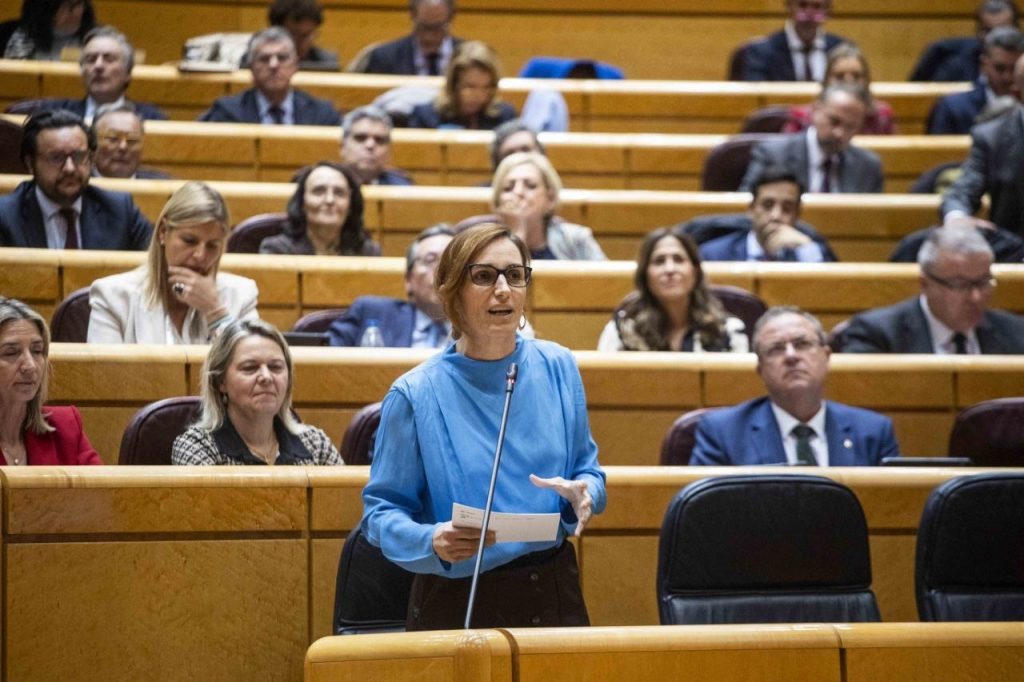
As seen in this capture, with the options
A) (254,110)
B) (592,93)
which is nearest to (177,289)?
(254,110)

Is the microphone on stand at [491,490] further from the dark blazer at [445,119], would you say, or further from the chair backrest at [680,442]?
the dark blazer at [445,119]

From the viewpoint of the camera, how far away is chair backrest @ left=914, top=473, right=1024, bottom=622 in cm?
199

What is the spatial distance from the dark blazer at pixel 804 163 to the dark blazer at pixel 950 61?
1.27m

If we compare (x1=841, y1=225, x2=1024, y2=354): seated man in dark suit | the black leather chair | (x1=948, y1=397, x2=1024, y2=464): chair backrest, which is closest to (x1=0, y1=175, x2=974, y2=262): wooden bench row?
(x1=841, y1=225, x2=1024, y2=354): seated man in dark suit

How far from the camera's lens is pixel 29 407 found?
90.3 inches

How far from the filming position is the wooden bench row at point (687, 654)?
4.54ft

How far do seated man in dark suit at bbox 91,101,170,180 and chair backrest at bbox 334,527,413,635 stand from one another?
7.50 ft

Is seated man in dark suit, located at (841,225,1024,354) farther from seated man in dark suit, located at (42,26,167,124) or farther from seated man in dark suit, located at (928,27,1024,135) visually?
seated man in dark suit, located at (42,26,167,124)

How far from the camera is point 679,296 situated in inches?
124

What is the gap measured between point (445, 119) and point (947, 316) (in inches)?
76.4

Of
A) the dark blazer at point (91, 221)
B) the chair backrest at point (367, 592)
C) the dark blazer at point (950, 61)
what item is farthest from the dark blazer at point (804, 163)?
the chair backrest at point (367, 592)

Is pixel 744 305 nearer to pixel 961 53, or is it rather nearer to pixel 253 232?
pixel 253 232

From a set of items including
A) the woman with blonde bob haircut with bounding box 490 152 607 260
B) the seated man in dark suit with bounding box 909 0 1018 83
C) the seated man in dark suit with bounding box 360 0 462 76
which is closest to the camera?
the woman with blonde bob haircut with bounding box 490 152 607 260

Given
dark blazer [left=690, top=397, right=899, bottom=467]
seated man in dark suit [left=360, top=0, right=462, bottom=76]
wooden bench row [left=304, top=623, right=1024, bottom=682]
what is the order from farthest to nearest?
1. seated man in dark suit [left=360, top=0, right=462, bottom=76]
2. dark blazer [left=690, top=397, right=899, bottom=467]
3. wooden bench row [left=304, top=623, right=1024, bottom=682]
